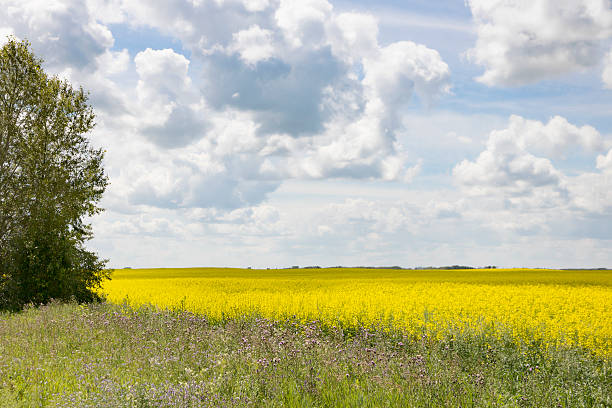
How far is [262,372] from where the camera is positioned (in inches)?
283

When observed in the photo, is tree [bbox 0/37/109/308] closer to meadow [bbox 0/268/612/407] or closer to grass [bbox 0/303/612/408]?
meadow [bbox 0/268/612/407]

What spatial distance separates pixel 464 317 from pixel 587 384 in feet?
15.0

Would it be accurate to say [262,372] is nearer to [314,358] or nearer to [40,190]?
[314,358]

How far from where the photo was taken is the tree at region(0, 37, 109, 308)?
65.2ft

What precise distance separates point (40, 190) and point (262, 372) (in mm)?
18809

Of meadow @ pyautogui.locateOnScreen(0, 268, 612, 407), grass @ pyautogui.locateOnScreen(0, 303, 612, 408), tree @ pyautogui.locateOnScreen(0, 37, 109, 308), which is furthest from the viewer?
tree @ pyautogui.locateOnScreen(0, 37, 109, 308)

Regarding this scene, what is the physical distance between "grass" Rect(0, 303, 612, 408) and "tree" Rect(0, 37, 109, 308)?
9.22m

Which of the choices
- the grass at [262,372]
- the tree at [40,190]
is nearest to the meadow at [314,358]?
the grass at [262,372]

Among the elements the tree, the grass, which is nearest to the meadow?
the grass

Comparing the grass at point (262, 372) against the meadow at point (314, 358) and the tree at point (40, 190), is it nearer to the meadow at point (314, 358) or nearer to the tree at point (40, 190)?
the meadow at point (314, 358)

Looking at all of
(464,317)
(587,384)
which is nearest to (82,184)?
(464,317)

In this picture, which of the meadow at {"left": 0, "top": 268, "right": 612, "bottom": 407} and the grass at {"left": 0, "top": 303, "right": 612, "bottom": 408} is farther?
the meadow at {"left": 0, "top": 268, "right": 612, "bottom": 407}

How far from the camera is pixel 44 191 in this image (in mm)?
21406

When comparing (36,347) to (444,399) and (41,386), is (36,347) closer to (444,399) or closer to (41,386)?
(41,386)
